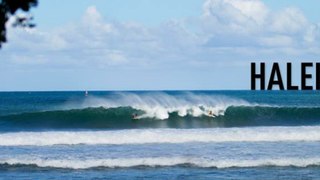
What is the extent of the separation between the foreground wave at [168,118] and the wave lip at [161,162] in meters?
15.6

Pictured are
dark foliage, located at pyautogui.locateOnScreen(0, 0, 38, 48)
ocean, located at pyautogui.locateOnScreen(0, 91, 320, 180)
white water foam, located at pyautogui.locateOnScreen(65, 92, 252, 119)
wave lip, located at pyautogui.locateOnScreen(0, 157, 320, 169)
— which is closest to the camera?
dark foliage, located at pyautogui.locateOnScreen(0, 0, 38, 48)

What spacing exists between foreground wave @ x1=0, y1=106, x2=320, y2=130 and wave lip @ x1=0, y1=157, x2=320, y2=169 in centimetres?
1564

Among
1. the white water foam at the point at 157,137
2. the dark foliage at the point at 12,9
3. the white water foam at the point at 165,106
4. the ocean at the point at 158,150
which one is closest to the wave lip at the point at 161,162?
the ocean at the point at 158,150

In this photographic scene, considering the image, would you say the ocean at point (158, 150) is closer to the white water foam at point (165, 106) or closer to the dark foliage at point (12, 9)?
the white water foam at point (165, 106)

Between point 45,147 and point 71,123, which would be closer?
point 45,147

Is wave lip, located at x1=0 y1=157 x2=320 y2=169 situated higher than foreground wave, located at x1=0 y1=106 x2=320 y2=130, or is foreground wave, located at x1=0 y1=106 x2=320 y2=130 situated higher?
foreground wave, located at x1=0 y1=106 x2=320 y2=130

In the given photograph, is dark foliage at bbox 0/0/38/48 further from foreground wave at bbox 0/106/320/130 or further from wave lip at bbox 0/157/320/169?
foreground wave at bbox 0/106/320/130

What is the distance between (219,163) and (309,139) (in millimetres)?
7333

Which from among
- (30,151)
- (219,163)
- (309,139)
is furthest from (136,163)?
(309,139)

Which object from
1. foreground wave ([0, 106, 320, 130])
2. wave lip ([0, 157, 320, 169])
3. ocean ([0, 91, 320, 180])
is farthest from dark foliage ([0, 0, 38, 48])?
foreground wave ([0, 106, 320, 130])

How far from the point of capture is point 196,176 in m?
15.7

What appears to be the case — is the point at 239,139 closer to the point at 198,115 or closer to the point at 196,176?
the point at 196,176

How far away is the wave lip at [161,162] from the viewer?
17359mm

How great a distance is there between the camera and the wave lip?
17.4 metres
